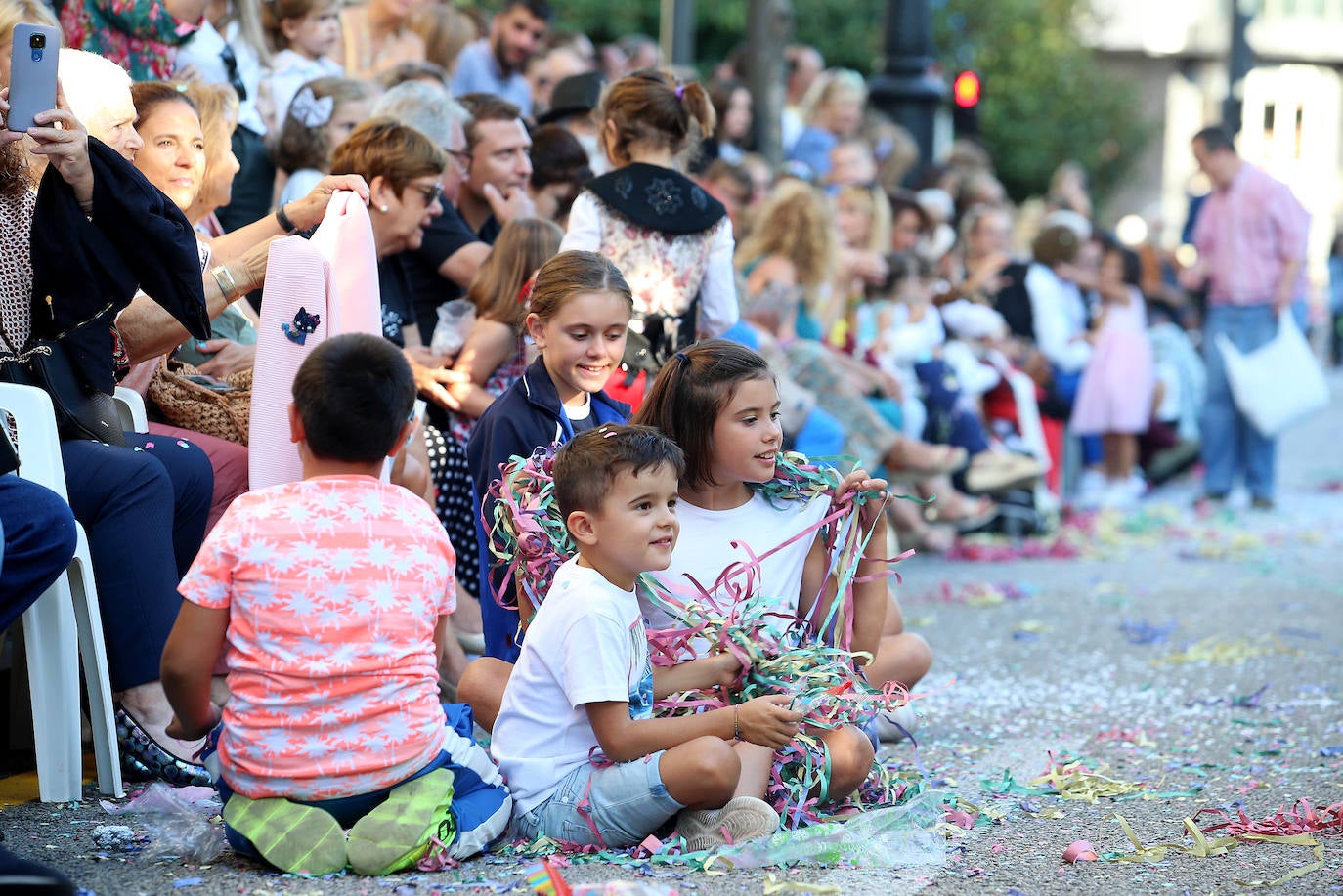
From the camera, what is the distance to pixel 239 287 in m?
4.16

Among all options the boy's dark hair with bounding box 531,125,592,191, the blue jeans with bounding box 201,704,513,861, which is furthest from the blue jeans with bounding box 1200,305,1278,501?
the blue jeans with bounding box 201,704,513,861

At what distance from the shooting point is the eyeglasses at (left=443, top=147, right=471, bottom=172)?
5.87 m

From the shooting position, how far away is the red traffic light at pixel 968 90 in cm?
1417

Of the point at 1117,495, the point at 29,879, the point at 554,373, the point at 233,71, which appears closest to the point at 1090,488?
the point at 1117,495

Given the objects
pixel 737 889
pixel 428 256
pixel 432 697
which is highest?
pixel 428 256

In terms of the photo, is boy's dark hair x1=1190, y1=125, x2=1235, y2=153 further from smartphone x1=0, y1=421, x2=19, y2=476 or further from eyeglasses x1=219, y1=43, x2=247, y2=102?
smartphone x1=0, y1=421, x2=19, y2=476

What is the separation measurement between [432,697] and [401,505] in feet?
1.33

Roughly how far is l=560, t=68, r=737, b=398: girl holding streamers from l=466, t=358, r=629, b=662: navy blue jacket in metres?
1.15

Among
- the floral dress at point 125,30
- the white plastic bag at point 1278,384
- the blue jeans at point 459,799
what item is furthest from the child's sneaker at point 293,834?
the white plastic bag at point 1278,384

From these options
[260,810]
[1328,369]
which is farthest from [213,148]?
[1328,369]

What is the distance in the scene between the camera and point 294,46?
21.5ft

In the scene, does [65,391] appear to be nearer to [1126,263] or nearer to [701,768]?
[701,768]

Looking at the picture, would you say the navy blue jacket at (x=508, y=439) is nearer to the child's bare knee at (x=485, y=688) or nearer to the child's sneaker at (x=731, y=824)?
the child's bare knee at (x=485, y=688)

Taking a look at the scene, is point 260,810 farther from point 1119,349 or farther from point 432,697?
point 1119,349
